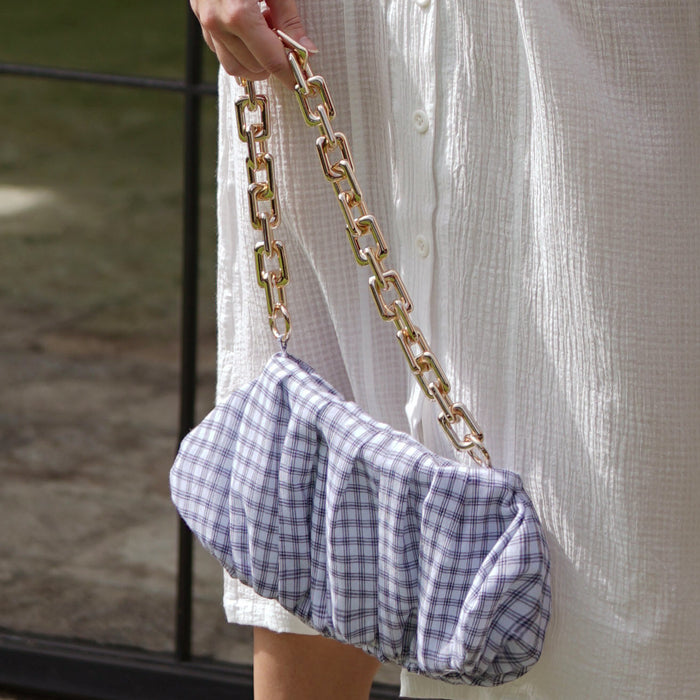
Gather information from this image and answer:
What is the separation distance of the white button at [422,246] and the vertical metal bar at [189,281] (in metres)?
0.73

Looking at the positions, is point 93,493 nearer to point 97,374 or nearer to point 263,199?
point 97,374

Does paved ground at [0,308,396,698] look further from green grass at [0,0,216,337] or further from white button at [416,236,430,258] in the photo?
white button at [416,236,430,258]

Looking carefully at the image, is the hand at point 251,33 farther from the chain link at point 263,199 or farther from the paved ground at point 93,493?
the paved ground at point 93,493

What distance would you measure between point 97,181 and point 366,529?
4454 millimetres

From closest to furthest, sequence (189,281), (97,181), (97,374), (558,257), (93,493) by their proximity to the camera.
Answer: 1. (558,257)
2. (189,281)
3. (93,493)
4. (97,374)
5. (97,181)

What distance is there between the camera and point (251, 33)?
3.20 feet

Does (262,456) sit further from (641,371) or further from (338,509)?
(641,371)

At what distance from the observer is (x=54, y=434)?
9.36 ft

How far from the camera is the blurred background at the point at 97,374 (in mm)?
2199

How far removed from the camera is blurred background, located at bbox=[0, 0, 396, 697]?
2199 millimetres

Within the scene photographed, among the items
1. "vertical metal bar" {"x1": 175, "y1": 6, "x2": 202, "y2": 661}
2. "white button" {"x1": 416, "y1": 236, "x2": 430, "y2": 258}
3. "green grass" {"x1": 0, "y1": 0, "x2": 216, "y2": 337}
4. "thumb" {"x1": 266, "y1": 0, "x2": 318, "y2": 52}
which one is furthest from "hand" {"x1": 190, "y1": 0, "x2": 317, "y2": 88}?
"green grass" {"x1": 0, "y1": 0, "x2": 216, "y2": 337}

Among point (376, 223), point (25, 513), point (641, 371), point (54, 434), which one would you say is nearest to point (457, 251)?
point (376, 223)

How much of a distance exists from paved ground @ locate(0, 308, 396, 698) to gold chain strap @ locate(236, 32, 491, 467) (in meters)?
1.10

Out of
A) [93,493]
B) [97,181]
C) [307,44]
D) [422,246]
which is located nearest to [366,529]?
[422,246]
